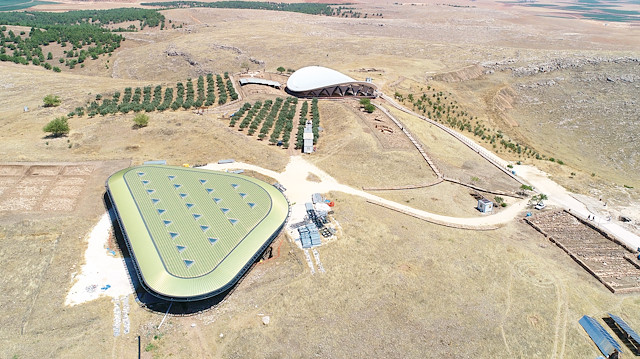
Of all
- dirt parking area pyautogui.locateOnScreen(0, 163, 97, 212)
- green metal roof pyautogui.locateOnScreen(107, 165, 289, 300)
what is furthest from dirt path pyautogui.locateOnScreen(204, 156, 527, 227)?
dirt parking area pyautogui.locateOnScreen(0, 163, 97, 212)

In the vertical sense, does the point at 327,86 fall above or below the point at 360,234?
above

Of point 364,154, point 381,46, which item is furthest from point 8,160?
point 381,46

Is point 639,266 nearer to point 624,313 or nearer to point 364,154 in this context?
point 624,313

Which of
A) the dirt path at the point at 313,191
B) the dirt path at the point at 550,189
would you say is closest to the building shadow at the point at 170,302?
the dirt path at the point at 313,191

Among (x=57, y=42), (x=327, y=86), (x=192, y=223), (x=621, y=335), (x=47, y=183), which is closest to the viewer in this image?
(x=621, y=335)

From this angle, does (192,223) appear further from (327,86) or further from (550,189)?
(327,86)

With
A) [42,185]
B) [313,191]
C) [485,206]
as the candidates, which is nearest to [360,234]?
[313,191]

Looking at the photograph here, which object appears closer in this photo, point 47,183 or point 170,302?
point 170,302
